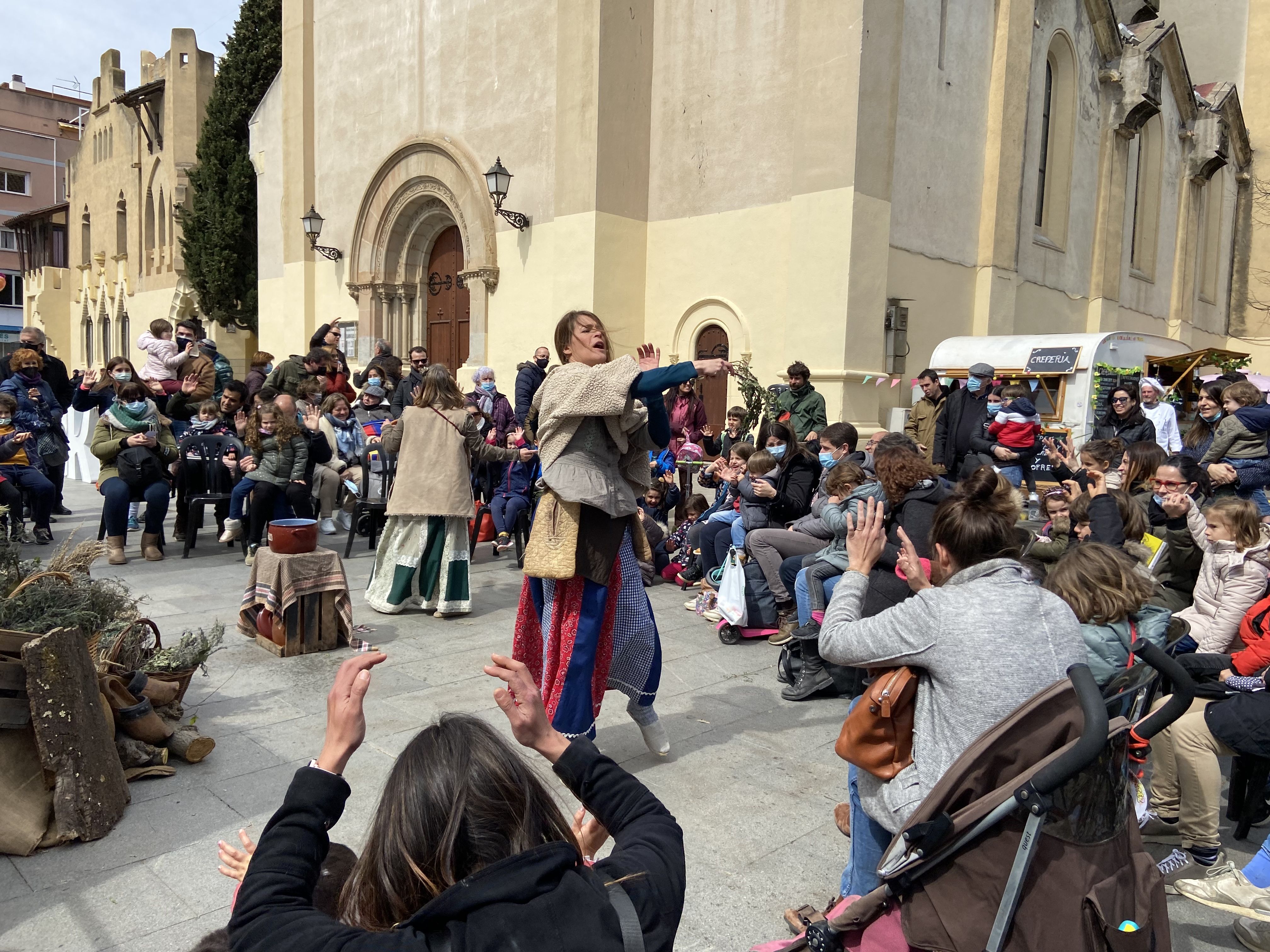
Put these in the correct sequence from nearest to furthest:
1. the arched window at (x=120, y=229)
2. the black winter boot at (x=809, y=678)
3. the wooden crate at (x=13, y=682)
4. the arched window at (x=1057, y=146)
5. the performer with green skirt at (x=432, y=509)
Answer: the wooden crate at (x=13, y=682) < the black winter boot at (x=809, y=678) < the performer with green skirt at (x=432, y=509) < the arched window at (x=1057, y=146) < the arched window at (x=120, y=229)

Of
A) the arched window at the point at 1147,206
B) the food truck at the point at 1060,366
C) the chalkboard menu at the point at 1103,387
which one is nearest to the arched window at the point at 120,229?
the food truck at the point at 1060,366

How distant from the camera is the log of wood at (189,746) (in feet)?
→ 13.6

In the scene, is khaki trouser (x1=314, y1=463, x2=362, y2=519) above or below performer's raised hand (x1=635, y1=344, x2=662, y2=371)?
below

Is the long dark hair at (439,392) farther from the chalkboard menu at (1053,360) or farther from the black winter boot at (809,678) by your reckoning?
the chalkboard menu at (1053,360)

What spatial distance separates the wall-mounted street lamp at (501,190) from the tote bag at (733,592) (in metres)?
8.70

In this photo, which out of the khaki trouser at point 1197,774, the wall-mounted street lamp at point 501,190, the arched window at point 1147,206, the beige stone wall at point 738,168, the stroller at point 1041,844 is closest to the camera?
the stroller at point 1041,844

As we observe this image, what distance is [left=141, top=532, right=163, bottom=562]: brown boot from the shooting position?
8.44 meters

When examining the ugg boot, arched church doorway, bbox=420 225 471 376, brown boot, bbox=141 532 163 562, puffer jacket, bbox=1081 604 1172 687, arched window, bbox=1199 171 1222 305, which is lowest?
brown boot, bbox=141 532 163 562

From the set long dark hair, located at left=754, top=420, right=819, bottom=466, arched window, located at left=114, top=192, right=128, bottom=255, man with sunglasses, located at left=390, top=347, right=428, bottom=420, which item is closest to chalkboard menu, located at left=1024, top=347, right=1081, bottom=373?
long dark hair, located at left=754, top=420, right=819, bottom=466

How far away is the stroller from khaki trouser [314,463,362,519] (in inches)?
330

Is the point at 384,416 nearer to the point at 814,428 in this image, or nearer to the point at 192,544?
the point at 192,544

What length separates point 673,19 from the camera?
13.2 metres

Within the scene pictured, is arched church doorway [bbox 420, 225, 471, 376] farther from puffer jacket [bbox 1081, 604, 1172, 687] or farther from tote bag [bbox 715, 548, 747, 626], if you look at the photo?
puffer jacket [bbox 1081, 604, 1172, 687]

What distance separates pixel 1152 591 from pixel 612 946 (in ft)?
9.22
